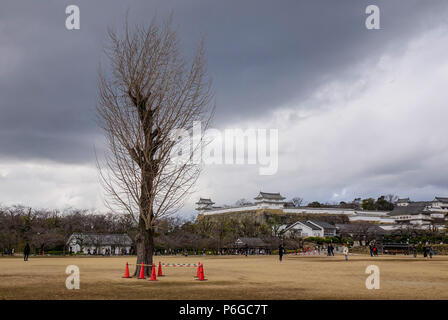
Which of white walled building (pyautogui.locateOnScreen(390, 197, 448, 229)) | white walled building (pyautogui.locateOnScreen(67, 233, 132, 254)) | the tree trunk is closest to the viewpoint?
the tree trunk

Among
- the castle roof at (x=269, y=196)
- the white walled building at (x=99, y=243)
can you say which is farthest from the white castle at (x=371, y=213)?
the white walled building at (x=99, y=243)

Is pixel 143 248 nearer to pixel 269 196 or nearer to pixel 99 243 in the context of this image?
pixel 99 243

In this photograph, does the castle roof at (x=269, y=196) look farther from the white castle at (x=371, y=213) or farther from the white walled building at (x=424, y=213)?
the white walled building at (x=424, y=213)

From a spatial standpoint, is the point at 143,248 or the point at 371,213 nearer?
the point at 143,248

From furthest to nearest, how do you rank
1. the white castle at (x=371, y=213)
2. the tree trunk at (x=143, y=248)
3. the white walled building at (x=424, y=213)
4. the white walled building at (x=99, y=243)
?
the white castle at (x=371, y=213)
the white walled building at (x=424, y=213)
the white walled building at (x=99, y=243)
the tree trunk at (x=143, y=248)

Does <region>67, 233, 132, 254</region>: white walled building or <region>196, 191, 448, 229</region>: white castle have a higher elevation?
<region>196, 191, 448, 229</region>: white castle

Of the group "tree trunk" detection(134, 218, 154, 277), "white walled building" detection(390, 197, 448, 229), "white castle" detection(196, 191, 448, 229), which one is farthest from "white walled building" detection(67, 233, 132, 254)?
"white walled building" detection(390, 197, 448, 229)

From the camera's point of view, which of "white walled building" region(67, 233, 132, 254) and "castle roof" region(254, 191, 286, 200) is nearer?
"white walled building" region(67, 233, 132, 254)

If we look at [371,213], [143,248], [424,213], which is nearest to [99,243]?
[143,248]

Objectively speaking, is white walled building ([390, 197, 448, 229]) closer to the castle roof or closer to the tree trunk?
the castle roof

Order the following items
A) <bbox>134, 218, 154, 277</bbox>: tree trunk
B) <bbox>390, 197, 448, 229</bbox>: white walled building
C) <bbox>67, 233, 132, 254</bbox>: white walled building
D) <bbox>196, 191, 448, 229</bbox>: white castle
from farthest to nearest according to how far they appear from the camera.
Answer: <bbox>196, 191, 448, 229</bbox>: white castle < <bbox>390, 197, 448, 229</bbox>: white walled building < <bbox>67, 233, 132, 254</bbox>: white walled building < <bbox>134, 218, 154, 277</bbox>: tree trunk
